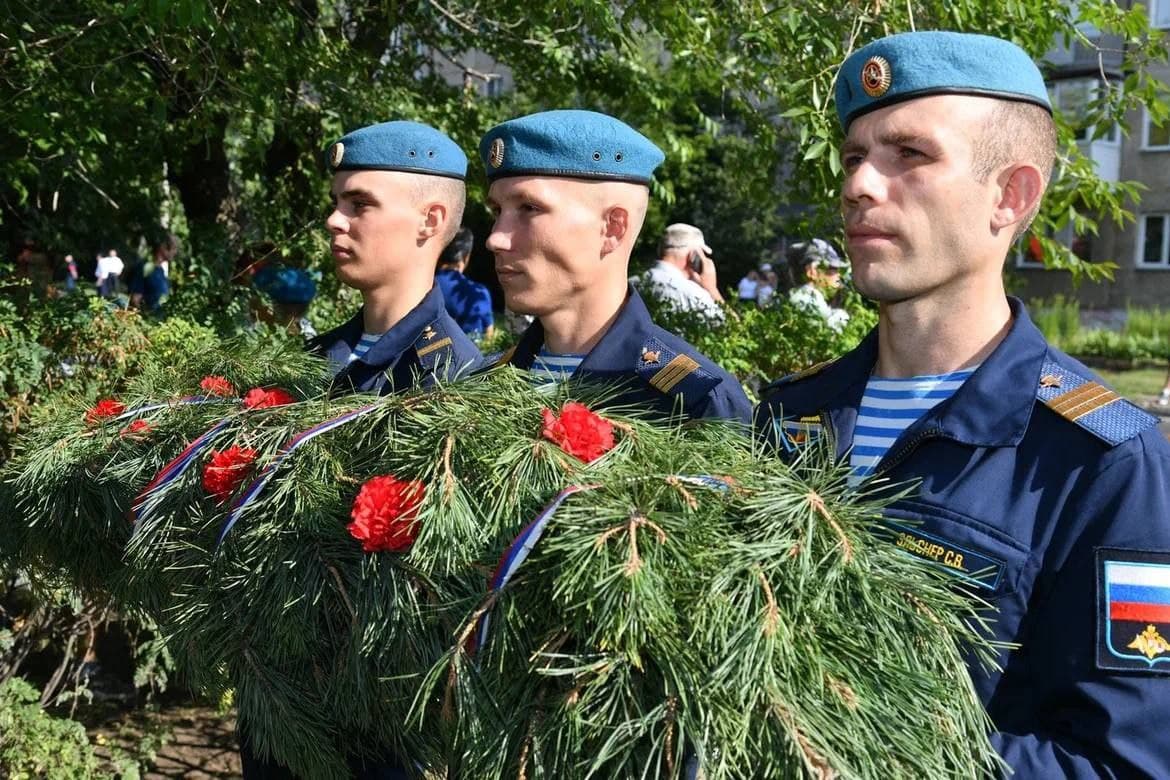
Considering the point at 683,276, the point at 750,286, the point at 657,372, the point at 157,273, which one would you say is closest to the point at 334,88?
the point at 683,276

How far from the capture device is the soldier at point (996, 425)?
142 cm

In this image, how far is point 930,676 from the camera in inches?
50.1

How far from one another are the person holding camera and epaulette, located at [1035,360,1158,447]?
3.66m

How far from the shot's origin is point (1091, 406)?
1.58m

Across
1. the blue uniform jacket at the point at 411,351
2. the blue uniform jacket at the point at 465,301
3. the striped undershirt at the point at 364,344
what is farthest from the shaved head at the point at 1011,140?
the blue uniform jacket at the point at 465,301

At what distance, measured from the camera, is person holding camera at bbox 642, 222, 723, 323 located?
5535 millimetres

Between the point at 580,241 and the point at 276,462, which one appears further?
the point at 580,241

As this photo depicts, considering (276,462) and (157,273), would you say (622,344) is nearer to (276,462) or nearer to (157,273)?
(276,462)

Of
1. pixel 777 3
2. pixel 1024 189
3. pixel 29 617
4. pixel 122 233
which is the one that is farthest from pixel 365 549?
pixel 122 233

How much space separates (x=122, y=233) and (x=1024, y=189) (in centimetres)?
711

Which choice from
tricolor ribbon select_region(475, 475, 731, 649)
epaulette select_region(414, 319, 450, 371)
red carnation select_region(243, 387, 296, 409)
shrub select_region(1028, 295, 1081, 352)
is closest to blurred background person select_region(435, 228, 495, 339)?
epaulette select_region(414, 319, 450, 371)

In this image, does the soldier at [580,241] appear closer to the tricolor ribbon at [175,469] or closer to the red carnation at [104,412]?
the tricolor ribbon at [175,469]

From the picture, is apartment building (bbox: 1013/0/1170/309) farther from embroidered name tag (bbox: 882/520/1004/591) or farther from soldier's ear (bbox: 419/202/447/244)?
embroidered name tag (bbox: 882/520/1004/591)

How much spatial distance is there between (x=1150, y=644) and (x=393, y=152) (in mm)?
2264
